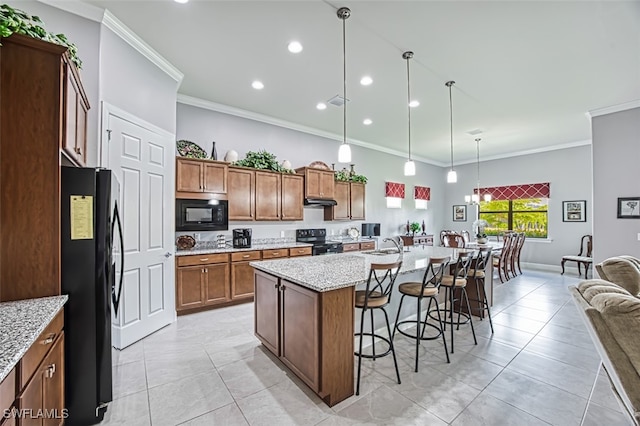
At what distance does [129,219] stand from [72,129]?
127cm

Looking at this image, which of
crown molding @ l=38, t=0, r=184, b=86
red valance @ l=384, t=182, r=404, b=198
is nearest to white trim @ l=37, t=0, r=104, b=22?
crown molding @ l=38, t=0, r=184, b=86

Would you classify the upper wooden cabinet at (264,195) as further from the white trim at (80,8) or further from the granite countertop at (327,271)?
the white trim at (80,8)

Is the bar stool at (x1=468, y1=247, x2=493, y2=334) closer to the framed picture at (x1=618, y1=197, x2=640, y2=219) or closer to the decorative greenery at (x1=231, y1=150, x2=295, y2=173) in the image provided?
the framed picture at (x1=618, y1=197, x2=640, y2=219)

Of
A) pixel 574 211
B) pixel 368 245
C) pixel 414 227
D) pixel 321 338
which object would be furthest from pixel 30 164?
pixel 574 211

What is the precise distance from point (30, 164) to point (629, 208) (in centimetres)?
722

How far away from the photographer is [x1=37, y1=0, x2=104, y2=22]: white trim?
2517 millimetres

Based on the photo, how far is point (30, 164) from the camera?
64.1 inches

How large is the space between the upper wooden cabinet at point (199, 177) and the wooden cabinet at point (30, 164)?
2.39 m

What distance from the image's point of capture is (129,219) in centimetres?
304

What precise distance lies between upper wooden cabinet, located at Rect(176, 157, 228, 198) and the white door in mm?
416

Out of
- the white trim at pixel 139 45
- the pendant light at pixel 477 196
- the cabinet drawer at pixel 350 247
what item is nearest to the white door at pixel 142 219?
the white trim at pixel 139 45

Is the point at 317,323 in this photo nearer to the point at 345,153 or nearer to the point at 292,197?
the point at 345,153

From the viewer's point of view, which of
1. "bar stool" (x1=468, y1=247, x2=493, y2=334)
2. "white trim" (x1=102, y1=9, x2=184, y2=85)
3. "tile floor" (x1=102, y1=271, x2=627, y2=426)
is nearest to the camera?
"tile floor" (x1=102, y1=271, x2=627, y2=426)

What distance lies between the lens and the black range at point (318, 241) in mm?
5266
